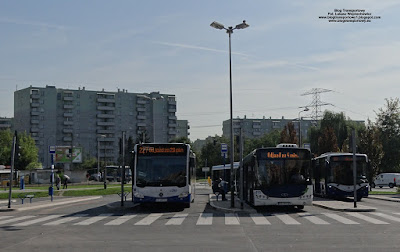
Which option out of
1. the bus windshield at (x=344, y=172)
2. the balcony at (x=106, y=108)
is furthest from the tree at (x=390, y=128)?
the balcony at (x=106, y=108)

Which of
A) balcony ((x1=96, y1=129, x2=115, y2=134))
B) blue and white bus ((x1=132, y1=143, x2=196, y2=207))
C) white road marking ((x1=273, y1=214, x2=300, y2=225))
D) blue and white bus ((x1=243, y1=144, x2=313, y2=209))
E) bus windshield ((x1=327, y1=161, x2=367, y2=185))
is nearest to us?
white road marking ((x1=273, y1=214, x2=300, y2=225))

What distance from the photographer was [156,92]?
15738 cm

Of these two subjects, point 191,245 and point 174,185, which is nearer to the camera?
point 191,245

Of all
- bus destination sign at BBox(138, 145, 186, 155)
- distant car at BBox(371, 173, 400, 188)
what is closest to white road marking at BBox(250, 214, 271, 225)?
bus destination sign at BBox(138, 145, 186, 155)

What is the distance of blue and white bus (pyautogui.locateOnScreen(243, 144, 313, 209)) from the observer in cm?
2395

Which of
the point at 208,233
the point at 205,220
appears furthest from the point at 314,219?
the point at 208,233

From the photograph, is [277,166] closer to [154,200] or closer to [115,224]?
[154,200]

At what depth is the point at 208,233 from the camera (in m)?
15.6

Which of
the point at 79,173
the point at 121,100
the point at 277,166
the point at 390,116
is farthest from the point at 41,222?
the point at 121,100

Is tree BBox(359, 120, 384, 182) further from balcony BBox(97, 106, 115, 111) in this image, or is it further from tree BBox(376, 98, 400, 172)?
balcony BBox(97, 106, 115, 111)

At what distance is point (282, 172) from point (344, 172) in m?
11.6

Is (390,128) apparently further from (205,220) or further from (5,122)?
(5,122)

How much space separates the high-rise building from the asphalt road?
11602 centimetres

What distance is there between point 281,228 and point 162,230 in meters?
3.68
